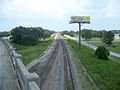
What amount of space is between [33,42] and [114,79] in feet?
284

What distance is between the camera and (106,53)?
5359 centimetres

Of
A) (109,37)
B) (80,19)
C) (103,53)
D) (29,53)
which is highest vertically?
(80,19)

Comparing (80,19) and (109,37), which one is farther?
(109,37)

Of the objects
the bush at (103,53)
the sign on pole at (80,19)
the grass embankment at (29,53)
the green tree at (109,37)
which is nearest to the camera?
the grass embankment at (29,53)

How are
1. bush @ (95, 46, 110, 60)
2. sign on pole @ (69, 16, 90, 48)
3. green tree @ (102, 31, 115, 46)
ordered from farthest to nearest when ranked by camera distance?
green tree @ (102, 31, 115, 46) → sign on pole @ (69, 16, 90, 48) → bush @ (95, 46, 110, 60)

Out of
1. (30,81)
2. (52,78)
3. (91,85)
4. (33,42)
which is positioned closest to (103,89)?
(91,85)

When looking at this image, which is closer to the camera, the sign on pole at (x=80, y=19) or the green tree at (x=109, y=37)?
the sign on pole at (x=80, y=19)

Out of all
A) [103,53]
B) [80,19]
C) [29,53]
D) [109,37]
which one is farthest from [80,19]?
[103,53]

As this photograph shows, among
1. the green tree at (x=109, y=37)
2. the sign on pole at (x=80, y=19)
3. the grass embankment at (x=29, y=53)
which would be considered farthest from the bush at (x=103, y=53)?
the green tree at (x=109, y=37)

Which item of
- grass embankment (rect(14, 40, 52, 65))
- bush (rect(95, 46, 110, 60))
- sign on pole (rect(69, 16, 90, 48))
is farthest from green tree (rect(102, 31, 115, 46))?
bush (rect(95, 46, 110, 60))

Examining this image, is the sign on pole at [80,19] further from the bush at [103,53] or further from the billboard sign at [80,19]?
the bush at [103,53]

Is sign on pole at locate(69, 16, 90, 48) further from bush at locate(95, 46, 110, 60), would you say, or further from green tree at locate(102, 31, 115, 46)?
bush at locate(95, 46, 110, 60)

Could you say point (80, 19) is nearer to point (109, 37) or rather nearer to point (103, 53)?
point (109, 37)

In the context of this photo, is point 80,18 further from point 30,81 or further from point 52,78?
point 30,81
